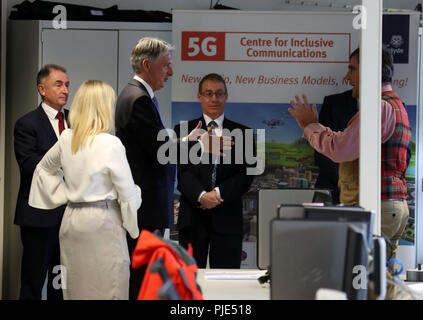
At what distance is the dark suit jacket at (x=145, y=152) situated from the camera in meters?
3.75

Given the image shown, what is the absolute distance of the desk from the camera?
8.07 ft

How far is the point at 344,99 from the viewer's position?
5008 mm

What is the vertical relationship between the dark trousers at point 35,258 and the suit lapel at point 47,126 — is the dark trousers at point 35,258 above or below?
below

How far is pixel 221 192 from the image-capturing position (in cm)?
457

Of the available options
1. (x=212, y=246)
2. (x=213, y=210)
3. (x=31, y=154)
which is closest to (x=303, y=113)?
(x=213, y=210)

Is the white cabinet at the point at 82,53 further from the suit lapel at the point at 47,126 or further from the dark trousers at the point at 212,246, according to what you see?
the dark trousers at the point at 212,246

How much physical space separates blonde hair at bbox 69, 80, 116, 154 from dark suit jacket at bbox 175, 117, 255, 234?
144 centimetres

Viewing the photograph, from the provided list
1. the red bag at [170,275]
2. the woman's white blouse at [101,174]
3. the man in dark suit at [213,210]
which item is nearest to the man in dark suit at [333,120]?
the man in dark suit at [213,210]

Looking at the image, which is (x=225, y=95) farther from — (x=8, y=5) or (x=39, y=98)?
(x=8, y=5)

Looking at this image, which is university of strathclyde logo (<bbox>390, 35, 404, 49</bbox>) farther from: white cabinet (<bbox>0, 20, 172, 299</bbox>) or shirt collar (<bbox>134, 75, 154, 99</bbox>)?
shirt collar (<bbox>134, 75, 154, 99</bbox>)

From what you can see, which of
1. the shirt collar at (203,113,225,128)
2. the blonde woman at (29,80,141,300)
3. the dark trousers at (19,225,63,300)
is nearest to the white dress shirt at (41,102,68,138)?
the dark trousers at (19,225,63,300)

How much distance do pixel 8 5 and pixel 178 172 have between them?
251cm

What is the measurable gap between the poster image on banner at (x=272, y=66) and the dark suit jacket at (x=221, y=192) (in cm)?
37
